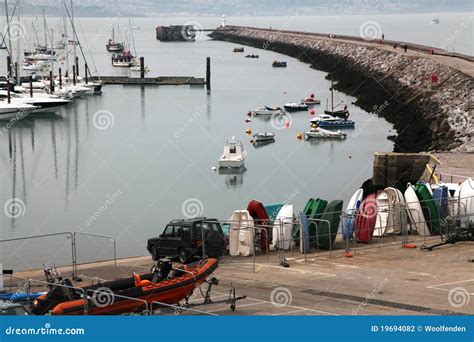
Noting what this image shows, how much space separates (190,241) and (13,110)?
183ft

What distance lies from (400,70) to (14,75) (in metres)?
38.2

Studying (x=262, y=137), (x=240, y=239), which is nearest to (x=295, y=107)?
(x=262, y=137)

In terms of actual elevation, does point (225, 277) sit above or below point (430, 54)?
below

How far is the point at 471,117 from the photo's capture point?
5353cm

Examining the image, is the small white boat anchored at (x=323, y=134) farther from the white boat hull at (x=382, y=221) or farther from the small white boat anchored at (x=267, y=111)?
the white boat hull at (x=382, y=221)

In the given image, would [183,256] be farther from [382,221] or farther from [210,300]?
[382,221]

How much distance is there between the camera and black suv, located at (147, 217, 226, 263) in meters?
21.5

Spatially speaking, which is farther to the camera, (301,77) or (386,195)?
(301,77)

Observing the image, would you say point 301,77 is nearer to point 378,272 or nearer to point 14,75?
point 14,75

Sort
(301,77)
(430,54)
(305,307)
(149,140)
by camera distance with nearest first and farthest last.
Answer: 1. (305,307)
2. (149,140)
3. (430,54)
4. (301,77)

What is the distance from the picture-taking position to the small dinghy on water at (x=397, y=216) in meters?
24.4

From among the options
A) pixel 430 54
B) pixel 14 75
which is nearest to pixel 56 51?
pixel 14 75

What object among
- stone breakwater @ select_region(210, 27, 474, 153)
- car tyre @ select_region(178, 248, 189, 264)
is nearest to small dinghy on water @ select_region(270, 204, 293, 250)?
car tyre @ select_region(178, 248, 189, 264)

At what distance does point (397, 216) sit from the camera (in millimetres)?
24609
